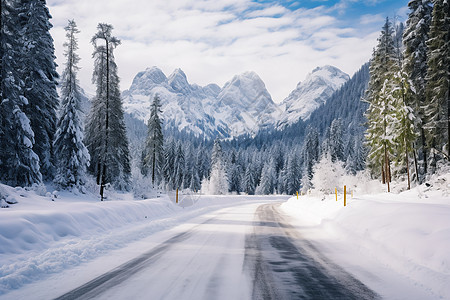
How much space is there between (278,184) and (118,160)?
69.5m

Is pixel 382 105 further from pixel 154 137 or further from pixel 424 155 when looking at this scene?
pixel 154 137

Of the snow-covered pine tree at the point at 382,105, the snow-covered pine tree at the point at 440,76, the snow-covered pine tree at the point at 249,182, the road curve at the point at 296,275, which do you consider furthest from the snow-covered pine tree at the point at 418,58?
the snow-covered pine tree at the point at 249,182

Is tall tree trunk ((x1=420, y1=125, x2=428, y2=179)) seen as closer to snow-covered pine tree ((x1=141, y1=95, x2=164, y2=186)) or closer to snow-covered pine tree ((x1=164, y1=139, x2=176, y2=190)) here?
snow-covered pine tree ((x1=141, y1=95, x2=164, y2=186))

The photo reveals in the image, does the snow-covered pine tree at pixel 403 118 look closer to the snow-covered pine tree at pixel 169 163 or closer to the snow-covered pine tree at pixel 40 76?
the snow-covered pine tree at pixel 40 76

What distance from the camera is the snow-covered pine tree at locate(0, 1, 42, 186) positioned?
18891mm

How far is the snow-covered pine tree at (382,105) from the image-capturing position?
3055 centimetres

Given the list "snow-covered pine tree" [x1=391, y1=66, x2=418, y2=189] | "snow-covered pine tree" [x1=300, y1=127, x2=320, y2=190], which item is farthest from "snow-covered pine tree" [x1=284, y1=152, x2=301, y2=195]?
"snow-covered pine tree" [x1=391, y1=66, x2=418, y2=189]

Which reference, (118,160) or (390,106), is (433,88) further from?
(118,160)

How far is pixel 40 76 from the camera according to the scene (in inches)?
944

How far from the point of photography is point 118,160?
103 feet

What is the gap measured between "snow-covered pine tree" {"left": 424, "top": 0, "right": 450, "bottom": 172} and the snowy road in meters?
22.2

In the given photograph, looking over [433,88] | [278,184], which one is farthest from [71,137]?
[278,184]

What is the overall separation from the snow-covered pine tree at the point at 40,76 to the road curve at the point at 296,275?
22.7 metres

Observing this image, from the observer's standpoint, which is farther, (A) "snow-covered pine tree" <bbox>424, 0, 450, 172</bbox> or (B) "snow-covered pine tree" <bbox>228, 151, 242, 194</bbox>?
(B) "snow-covered pine tree" <bbox>228, 151, 242, 194</bbox>
